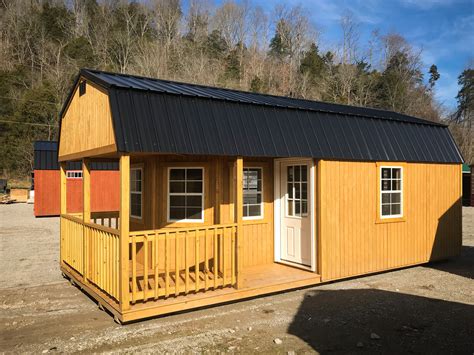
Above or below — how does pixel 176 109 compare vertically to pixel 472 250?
above

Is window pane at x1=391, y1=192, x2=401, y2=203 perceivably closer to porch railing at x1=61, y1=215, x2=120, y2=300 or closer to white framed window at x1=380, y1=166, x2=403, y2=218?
white framed window at x1=380, y1=166, x2=403, y2=218

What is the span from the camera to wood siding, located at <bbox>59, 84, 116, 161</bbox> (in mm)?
6039

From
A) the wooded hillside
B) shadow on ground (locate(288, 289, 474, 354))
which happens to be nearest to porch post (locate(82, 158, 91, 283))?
shadow on ground (locate(288, 289, 474, 354))

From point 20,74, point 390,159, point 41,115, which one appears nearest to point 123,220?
point 390,159

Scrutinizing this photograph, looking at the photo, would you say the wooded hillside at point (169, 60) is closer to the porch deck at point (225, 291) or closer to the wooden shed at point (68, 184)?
the wooden shed at point (68, 184)

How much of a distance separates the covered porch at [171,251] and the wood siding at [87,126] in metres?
0.42

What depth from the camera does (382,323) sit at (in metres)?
5.63

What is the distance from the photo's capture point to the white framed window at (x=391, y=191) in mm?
8547

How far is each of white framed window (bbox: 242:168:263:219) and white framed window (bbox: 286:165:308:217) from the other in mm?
586

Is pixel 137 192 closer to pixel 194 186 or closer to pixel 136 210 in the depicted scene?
pixel 136 210

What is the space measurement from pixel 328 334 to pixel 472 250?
27.9ft

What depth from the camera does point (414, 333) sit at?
527 cm

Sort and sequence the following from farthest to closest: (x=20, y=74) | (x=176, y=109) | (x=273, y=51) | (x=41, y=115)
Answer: (x=273, y=51) < (x=20, y=74) < (x=41, y=115) < (x=176, y=109)

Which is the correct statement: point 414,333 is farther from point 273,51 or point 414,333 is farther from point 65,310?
point 273,51
